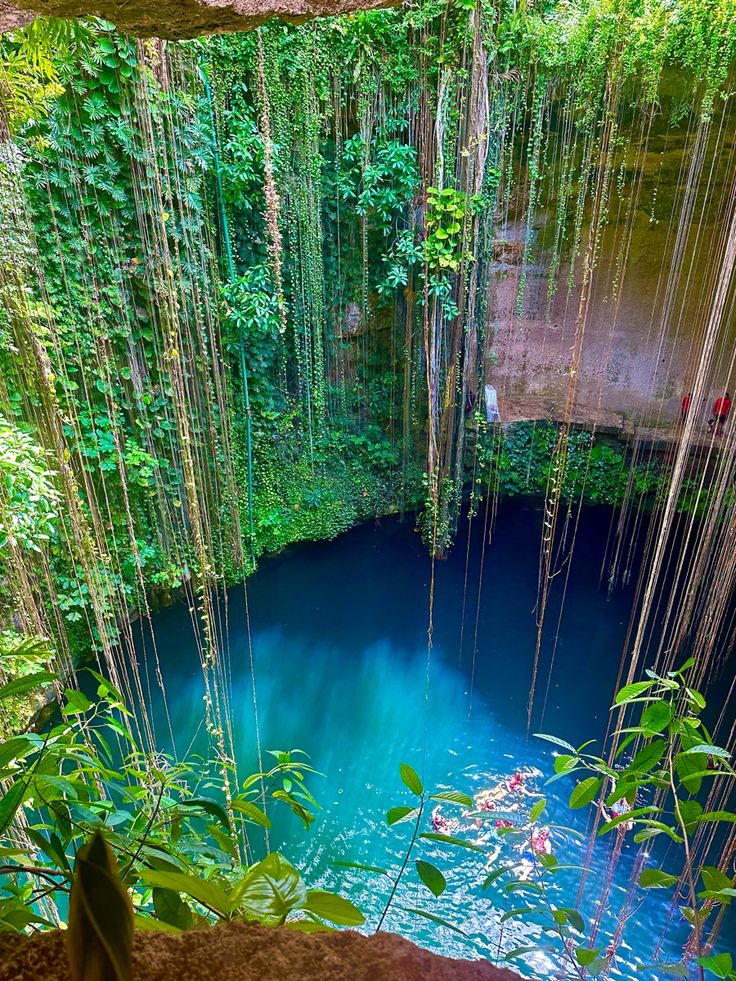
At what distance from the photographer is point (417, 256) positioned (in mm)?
4594

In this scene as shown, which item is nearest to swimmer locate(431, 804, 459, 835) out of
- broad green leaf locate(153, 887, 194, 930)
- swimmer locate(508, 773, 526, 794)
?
swimmer locate(508, 773, 526, 794)

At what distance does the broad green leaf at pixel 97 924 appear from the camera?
10.8 inches

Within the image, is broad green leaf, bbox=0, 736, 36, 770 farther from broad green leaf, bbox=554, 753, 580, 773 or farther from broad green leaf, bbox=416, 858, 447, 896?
broad green leaf, bbox=554, 753, 580, 773

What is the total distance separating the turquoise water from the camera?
2965mm

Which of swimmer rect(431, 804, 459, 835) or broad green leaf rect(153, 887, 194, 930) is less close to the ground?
broad green leaf rect(153, 887, 194, 930)

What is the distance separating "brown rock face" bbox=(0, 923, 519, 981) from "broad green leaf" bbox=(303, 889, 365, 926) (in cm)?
7

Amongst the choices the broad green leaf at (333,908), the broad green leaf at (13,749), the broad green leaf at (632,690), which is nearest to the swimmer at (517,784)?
the broad green leaf at (632,690)

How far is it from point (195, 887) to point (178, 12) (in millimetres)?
1103

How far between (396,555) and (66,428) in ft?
9.84

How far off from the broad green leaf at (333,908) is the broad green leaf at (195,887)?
0.23 ft

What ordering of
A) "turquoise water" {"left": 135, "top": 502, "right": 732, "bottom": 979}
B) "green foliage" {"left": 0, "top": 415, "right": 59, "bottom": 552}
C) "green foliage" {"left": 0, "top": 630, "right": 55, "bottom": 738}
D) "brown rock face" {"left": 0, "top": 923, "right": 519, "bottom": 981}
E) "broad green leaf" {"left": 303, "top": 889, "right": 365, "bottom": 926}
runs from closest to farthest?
"brown rock face" {"left": 0, "top": 923, "right": 519, "bottom": 981} < "broad green leaf" {"left": 303, "top": 889, "right": 365, "bottom": 926} < "green foliage" {"left": 0, "top": 630, "right": 55, "bottom": 738} < "green foliage" {"left": 0, "top": 415, "right": 59, "bottom": 552} < "turquoise water" {"left": 135, "top": 502, "right": 732, "bottom": 979}

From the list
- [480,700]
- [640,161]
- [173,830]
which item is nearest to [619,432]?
[640,161]

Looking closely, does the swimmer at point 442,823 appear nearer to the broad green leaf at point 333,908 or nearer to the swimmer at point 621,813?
the swimmer at point 621,813

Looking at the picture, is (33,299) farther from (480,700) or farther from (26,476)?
(480,700)
